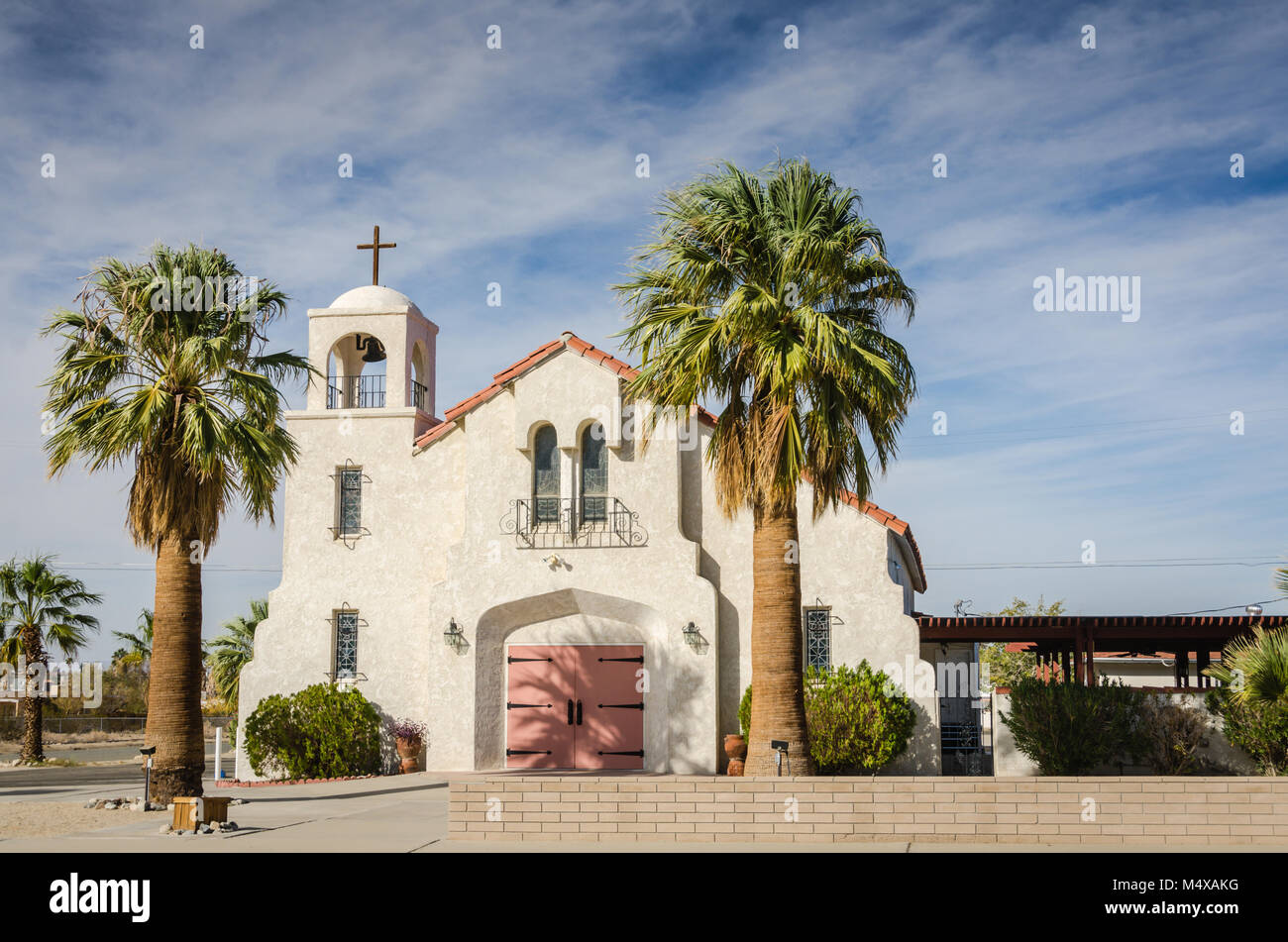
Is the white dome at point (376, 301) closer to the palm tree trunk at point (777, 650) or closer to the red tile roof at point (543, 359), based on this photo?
the red tile roof at point (543, 359)

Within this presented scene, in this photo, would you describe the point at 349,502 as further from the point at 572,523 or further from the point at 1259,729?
the point at 1259,729

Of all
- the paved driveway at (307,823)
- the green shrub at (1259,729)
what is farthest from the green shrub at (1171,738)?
the paved driveway at (307,823)

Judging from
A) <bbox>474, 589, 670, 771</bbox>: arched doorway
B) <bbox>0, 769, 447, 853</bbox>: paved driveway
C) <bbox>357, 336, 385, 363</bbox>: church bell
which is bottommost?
<bbox>0, 769, 447, 853</bbox>: paved driveway

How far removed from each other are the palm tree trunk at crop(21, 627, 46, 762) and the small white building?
1846 cm

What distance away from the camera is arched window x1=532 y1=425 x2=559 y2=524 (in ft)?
86.0

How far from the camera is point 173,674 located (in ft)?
65.9

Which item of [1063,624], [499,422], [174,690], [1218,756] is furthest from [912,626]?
[174,690]

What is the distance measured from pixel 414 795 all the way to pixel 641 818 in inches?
322

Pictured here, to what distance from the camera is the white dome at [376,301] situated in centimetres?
2798

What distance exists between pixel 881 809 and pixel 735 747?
9.95 metres

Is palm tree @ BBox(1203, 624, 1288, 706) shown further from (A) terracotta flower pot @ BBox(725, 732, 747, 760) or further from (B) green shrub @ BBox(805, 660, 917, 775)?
(A) terracotta flower pot @ BBox(725, 732, 747, 760)

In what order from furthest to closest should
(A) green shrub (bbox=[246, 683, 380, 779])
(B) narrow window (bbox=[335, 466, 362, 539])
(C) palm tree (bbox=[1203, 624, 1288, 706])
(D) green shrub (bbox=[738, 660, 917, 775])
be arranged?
(B) narrow window (bbox=[335, 466, 362, 539]) → (A) green shrub (bbox=[246, 683, 380, 779]) → (D) green shrub (bbox=[738, 660, 917, 775]) → (C) palm tree (bbox=[1203, 624, 1288, 706])

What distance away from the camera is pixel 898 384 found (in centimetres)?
1848

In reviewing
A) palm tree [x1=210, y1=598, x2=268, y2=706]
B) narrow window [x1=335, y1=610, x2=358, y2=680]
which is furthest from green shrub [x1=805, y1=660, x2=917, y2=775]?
palm tree [x1=210, y1=598, x2=268, y2=706]
